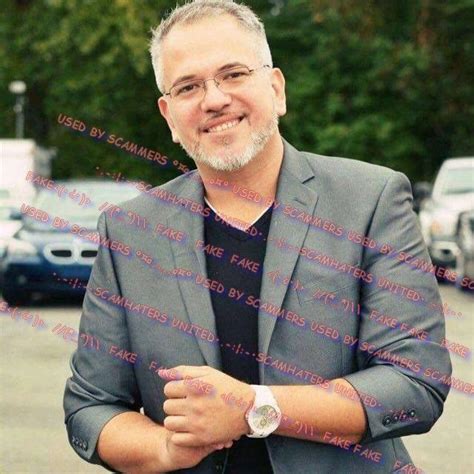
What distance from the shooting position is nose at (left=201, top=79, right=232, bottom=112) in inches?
95.7

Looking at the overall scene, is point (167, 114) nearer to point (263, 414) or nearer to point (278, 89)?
point (278, 89)

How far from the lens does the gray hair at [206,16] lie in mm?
2438

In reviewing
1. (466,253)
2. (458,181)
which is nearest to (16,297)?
(466,253)

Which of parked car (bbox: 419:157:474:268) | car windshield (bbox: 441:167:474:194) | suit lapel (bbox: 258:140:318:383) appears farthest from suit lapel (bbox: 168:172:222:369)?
car windshield (bbox: 441:167:474:194)

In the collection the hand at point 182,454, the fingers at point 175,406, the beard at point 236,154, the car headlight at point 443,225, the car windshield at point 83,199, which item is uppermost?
the beard at point 236,154

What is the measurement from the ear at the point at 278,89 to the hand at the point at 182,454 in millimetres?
751

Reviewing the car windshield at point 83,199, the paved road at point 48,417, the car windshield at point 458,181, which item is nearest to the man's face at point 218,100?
the paved road at point 48,417

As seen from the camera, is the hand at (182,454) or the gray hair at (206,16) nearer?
the hand at (182,454)

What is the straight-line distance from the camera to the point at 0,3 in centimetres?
3781

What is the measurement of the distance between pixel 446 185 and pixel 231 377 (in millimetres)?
17218

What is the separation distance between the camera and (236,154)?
2.44m

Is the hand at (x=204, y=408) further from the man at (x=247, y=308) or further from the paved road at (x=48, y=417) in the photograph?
the paved road at (x=48, y=417)

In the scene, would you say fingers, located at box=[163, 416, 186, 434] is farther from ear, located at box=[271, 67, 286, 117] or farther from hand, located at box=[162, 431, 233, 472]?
ear, located at box=[271, 67, 286, 117]

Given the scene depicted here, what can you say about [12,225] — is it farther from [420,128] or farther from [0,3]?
[0,3]
